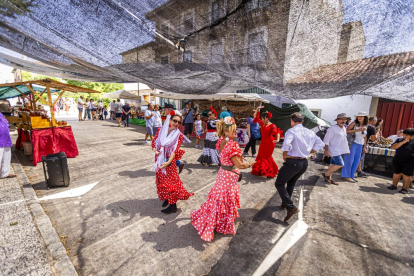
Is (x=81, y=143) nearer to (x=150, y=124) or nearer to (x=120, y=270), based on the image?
(x=150, y=124)

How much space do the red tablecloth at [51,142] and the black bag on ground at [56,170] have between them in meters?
2.00

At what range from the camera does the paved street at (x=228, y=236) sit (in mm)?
2502

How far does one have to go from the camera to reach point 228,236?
3.06 metres

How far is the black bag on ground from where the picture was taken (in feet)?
14.0

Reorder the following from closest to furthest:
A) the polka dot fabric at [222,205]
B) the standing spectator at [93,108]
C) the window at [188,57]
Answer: the polka dot fabric at [222,205]
the window at [188,57]
the standing spectator at [93,108]

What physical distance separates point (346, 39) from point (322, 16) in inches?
15.2

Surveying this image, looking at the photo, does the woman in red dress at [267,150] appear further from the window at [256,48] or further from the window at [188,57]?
the window at [188,57]

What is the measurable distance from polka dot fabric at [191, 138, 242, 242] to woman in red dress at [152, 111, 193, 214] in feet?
2.34

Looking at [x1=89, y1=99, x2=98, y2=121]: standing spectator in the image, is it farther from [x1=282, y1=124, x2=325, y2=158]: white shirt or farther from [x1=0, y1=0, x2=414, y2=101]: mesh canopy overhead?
[x1=282, y1=124, x2=325, y2=158]: white shirt

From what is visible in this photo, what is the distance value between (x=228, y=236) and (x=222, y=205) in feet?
1.92

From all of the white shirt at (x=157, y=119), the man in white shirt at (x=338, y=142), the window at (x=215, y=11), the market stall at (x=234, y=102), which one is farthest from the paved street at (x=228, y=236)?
the market stall at (x=234, y=102)

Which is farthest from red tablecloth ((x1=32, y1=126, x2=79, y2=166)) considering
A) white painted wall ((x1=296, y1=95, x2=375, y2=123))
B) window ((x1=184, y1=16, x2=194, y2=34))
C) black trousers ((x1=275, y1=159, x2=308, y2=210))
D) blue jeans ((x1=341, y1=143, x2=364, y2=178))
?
white painted wall ((x1=296, y1=95, x2=375, y2=123))

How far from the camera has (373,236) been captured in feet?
10.6

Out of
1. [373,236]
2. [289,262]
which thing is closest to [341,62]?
[289,262]
